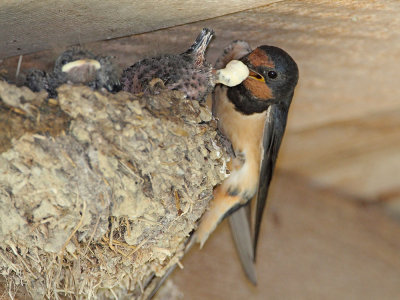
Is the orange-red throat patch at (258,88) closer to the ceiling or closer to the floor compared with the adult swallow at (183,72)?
closer to the floor

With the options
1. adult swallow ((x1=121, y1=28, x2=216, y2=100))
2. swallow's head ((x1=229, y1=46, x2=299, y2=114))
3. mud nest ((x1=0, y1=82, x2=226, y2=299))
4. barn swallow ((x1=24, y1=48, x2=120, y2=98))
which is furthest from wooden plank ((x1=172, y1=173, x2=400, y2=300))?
barn swallow ((x1=24, y1=48, x2=120, y2=98))

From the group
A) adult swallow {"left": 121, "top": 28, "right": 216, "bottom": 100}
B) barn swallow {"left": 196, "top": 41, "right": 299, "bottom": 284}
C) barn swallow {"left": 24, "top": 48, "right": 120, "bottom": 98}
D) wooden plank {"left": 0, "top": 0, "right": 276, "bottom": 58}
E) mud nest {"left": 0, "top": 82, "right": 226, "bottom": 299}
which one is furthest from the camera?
barn swallow {"left": 196, "top": 41, "right": 299, "bottom": 284}

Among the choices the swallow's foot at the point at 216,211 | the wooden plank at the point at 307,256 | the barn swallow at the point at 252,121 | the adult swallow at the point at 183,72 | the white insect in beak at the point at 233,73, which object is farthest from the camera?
the wooden plank at the point at 307,256

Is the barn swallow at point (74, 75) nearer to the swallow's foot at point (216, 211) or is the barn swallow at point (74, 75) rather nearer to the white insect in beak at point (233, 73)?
the white insect in beak at point (233, 73)

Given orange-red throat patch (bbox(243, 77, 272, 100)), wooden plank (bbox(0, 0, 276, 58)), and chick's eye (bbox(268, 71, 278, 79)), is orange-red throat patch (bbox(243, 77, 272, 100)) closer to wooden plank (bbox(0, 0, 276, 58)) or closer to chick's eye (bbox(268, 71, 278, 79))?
chick's eye (bbox(268, 71, 278, 79))

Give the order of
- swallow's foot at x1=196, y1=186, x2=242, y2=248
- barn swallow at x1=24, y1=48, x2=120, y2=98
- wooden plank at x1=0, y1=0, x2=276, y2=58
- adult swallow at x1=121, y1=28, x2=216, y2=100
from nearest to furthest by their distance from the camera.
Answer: wooden plank at x1=0, y1=0, x2=276, y2=58 → barn swallow at x1=24, y1=48, x2=120, y2=98 → adult swallow at x1=121, y1=28, x2=216, y2=100 → swallow's foot at x1=196, y1=186, x2=242, y2=248

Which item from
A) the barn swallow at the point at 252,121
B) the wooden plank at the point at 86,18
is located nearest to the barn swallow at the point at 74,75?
the wooden plank at the point at 86,18

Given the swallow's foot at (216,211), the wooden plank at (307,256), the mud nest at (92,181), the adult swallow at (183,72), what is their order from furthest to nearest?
the wooden plank at (307,256) < the swallow's foot at (216,211) < the adult swallow at (183,72) < the mud nest at (92,181)
